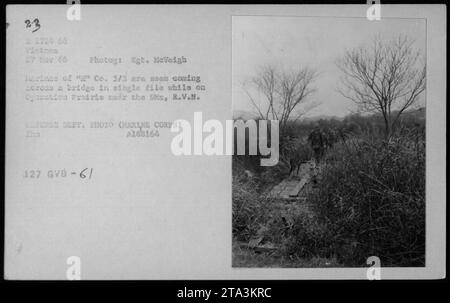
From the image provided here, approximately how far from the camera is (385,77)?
2439mm

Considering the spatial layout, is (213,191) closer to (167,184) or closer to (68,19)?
(167,184)

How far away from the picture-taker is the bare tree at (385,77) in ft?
7.97

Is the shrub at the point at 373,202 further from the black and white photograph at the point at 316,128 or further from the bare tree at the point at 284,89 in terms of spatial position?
the bare tree at the point at 284,89

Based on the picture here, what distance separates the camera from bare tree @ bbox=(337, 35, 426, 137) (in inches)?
95.6

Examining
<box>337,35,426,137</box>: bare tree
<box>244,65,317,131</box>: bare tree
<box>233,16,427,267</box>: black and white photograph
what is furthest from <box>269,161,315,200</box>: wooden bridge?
<box>337,35,426,137</box>: bare tree

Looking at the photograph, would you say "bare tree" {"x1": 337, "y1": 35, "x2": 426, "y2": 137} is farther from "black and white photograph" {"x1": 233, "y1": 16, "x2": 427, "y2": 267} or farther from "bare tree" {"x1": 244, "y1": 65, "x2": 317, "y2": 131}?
"bare tree" {"x1": 244, "y1": 65, "x2": 317, "y2": 131}

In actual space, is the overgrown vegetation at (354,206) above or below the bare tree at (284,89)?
below

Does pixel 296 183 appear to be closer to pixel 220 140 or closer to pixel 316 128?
pixel 316 128

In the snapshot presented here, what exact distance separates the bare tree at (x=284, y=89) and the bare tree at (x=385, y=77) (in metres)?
0.16

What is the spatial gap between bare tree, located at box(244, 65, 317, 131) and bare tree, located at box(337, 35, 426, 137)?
0.52ft

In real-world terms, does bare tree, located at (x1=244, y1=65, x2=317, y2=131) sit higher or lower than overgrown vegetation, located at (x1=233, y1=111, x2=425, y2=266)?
higher

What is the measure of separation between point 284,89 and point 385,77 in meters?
0.45

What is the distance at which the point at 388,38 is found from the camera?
243 cm

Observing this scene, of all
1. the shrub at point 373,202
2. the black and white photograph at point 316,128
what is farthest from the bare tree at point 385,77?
the shrub at point 373,202
